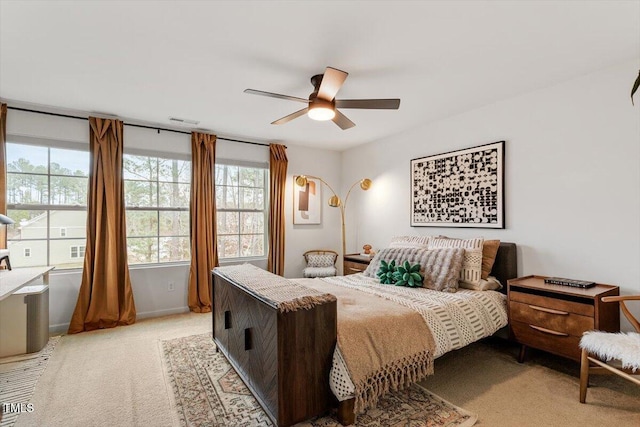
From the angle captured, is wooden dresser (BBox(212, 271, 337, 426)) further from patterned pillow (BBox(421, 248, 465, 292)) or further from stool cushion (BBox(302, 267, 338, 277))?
stool cushion (BBox(302, 267, 338, 277))

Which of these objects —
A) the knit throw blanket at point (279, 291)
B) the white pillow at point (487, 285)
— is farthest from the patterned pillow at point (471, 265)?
the knit throw blanket at point (279, 291)

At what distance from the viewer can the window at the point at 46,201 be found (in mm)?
3412

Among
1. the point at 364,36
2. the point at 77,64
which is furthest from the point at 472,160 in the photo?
the point at 77,64

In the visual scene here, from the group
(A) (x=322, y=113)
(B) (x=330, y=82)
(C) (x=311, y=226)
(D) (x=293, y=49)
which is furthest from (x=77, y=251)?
(B) (x=330, y=82)

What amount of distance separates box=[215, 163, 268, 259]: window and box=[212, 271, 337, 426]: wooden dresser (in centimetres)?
270

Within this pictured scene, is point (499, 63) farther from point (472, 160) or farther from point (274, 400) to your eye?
point (274, 400)

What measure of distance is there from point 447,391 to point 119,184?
3956 millimetres

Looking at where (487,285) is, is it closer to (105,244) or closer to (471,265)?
(471,265)

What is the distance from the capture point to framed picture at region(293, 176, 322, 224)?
16.7 feet

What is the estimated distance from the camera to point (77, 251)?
369 cm

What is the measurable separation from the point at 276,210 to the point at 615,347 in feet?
12.7

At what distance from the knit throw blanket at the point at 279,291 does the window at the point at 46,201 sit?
234cm

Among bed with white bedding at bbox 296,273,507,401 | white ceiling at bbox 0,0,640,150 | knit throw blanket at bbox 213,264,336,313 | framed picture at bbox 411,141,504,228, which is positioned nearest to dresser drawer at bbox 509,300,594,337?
bed with white bedding at bbox 296,273,507,401

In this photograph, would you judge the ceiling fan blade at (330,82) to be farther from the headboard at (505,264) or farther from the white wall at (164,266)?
the white wall at (164,266)
